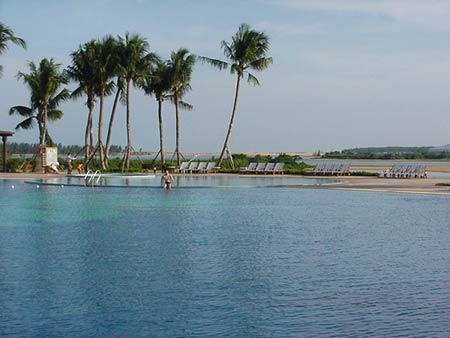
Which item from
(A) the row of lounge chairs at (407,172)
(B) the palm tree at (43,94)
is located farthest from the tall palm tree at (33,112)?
(A) the row of lounge chairs at (407,172)

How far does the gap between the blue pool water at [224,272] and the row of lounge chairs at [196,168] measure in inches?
765

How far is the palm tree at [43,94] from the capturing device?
1700 inches

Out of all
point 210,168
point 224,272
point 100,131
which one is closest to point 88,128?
point 100,131

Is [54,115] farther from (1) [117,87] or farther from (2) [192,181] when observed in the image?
(2) [192,181]

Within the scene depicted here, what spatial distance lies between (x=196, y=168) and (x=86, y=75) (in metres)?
8.86

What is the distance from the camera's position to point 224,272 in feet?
37.4

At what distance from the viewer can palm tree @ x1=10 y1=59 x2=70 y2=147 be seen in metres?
43.2

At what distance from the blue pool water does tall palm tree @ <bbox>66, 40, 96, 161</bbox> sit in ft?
77.2

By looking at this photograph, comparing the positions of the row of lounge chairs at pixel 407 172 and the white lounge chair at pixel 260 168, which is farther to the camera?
the white lounge chair at pixel 260 168

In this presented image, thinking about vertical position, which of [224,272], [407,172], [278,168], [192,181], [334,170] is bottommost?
[224,272]

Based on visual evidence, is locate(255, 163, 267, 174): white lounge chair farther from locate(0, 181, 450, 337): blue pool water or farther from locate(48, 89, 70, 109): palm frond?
locate(0, 181, 450, 337): blue pool water

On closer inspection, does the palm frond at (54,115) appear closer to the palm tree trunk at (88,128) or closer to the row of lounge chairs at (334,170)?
the palm tree trunk at (88,128)

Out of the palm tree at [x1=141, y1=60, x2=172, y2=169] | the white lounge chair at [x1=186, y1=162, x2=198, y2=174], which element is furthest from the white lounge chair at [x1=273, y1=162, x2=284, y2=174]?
the palm tree at [x1=141, y1=60, x2=172, y2=169]

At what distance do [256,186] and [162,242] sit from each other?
→ 15.3 meters
